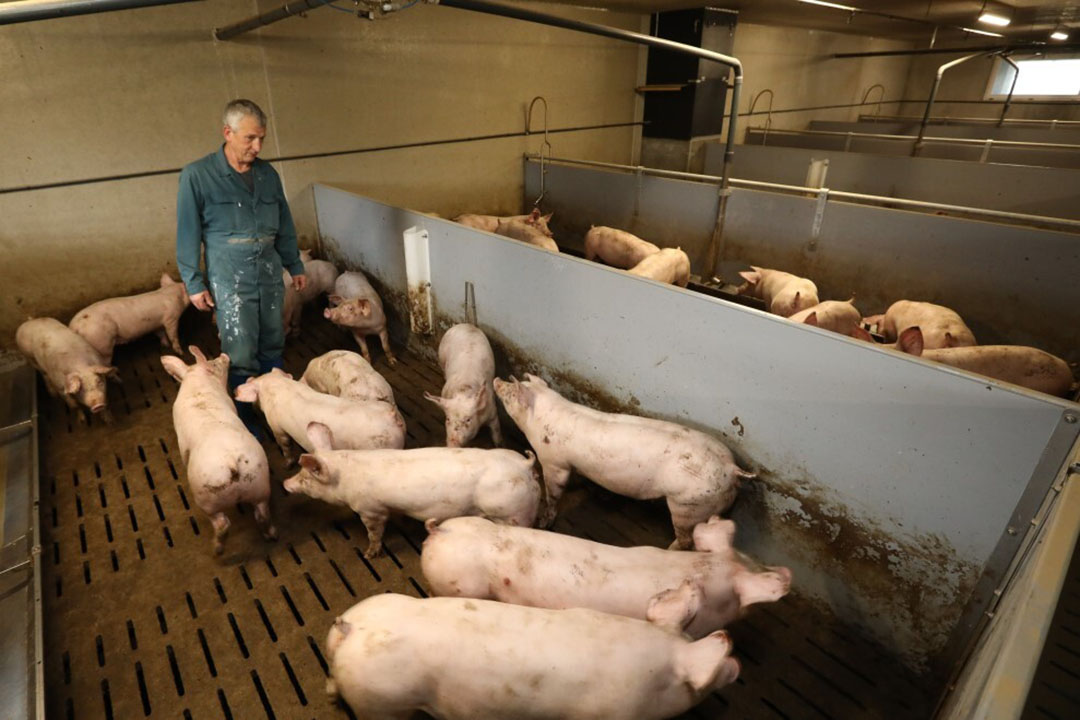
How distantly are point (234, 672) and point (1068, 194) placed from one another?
22.5 feet

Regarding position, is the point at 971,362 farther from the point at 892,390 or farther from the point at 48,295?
the point at 48,295

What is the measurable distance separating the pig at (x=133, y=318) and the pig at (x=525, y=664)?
3.42 m

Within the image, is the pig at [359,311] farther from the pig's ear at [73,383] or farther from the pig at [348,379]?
the pig's ear at [73,383]

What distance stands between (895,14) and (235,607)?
33.8 ft

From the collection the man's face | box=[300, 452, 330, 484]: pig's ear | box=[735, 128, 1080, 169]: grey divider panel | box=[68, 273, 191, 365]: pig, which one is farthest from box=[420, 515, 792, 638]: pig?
box=[735, 128, 1080, 169]: grey divider panel

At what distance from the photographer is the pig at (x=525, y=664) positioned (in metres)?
1.60

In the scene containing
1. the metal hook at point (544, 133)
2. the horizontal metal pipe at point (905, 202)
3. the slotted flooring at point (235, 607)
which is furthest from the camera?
the metal hook at point (544, 133)

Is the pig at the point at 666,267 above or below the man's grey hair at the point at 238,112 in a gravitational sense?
below

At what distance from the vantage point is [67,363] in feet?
11.7

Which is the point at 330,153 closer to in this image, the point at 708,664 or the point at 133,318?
the point at 133,318

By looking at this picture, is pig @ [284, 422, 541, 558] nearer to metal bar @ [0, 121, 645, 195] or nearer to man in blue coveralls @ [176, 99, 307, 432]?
man in blue coveralls @ [176, 99, 307, 432]

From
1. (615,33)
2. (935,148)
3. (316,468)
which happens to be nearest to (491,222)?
(615,33)

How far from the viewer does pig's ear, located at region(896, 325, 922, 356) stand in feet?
8.82

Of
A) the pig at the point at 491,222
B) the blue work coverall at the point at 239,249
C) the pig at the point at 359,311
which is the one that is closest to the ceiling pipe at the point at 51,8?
the blue work coverall at the point at 239,249
